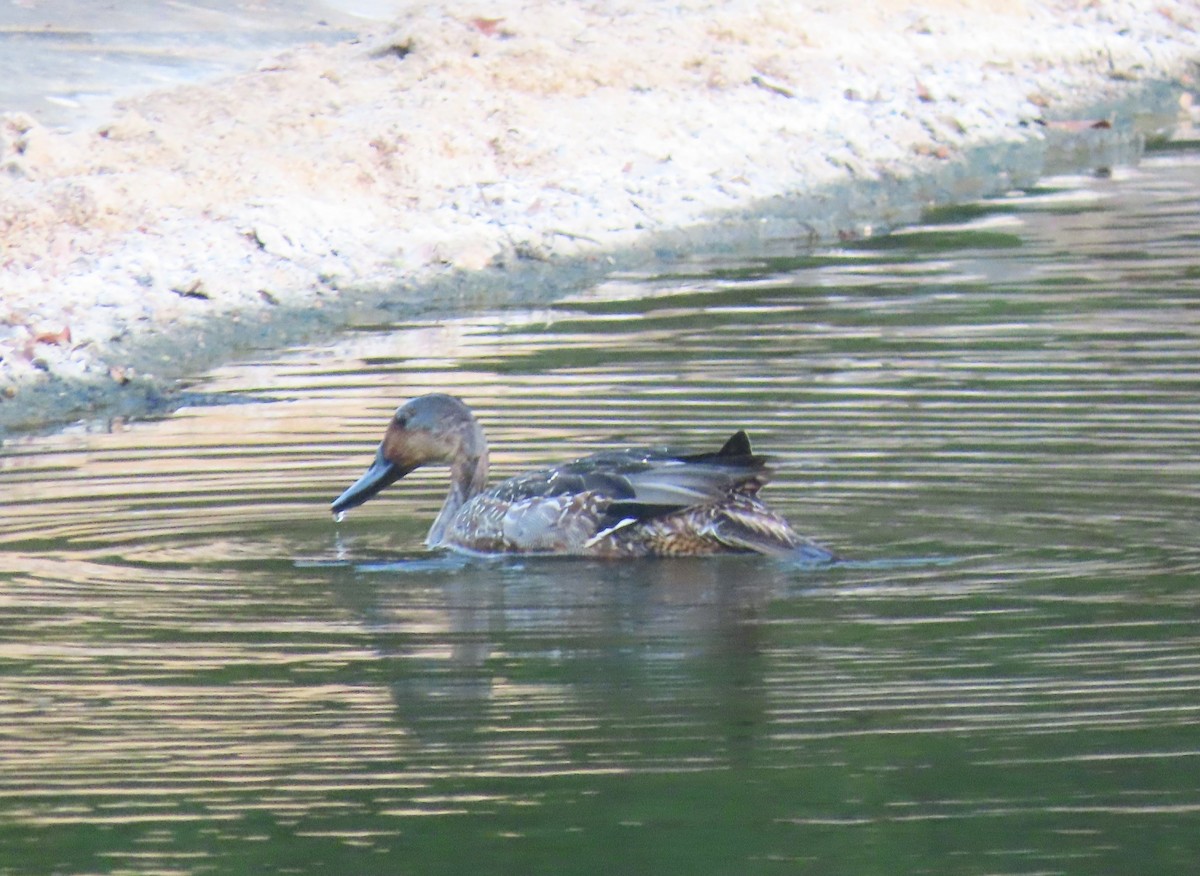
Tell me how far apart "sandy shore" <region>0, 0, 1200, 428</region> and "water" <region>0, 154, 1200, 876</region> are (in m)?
1.16

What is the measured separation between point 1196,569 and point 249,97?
10.5 meters

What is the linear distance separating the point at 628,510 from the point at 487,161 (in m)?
8.27

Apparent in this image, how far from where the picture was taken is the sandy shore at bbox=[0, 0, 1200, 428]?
44.8 feet

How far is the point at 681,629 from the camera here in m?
7.43

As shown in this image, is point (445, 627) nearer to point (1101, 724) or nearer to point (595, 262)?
point (1101, 724)

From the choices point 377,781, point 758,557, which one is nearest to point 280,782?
point 377,781

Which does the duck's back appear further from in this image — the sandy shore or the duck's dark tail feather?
the sandy shore

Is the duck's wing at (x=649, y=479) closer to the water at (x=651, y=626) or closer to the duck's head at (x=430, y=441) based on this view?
the water at (x=651, y=626)

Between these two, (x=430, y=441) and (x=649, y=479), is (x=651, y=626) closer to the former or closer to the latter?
(x=649, y=479)

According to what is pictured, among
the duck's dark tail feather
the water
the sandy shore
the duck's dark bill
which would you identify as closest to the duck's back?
the duck's dark tail feather

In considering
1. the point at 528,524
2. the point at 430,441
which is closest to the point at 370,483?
the point at 430,441

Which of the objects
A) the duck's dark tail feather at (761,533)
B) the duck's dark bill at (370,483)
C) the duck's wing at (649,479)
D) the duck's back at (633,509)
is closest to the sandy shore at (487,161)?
the duck's dark bill at (370,483)

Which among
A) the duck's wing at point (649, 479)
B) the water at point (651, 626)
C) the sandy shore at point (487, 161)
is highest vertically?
the sandy shore at point (487, 161)

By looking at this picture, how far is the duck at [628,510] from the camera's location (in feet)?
27.3
